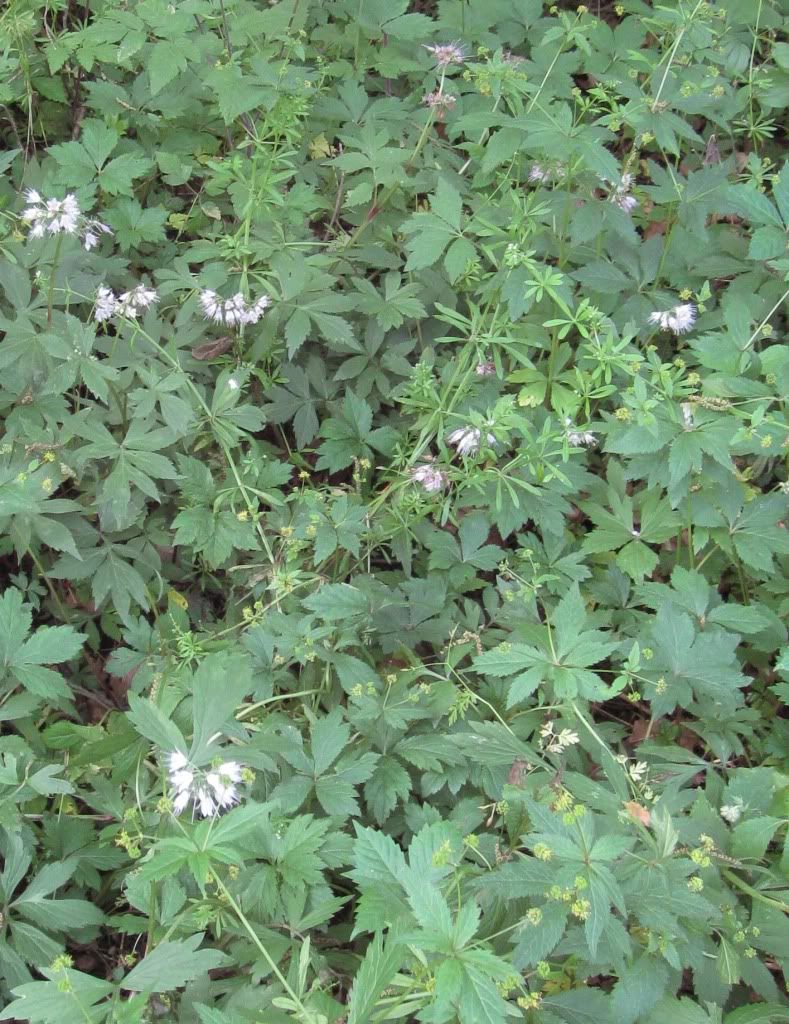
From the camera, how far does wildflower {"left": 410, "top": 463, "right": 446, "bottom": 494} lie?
2.85 metres

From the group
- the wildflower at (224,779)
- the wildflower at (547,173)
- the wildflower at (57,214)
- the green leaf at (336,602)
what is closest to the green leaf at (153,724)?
the wildflower at (224,779)

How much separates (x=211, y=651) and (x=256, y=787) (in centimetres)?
48

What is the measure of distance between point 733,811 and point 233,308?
2278 millimetres

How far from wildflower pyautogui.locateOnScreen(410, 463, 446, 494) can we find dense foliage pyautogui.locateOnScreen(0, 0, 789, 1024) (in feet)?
0.05

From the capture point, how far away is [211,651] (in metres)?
2.80

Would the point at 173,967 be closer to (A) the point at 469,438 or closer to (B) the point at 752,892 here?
(B) the point at 752,892

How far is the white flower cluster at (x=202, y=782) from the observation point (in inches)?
74.2

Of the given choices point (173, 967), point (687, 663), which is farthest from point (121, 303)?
point (687, 663)

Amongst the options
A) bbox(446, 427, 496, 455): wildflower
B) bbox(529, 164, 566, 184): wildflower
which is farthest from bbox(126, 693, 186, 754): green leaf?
bbox(529, 164, 566, 184): wildflower

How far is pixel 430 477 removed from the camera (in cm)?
286

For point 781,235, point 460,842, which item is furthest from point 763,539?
point 460,842

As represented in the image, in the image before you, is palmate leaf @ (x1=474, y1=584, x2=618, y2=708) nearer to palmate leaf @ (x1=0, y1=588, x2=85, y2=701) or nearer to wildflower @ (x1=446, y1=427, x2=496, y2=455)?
wildflower @ (x1=446, y1=427, x2=496, y2=455)

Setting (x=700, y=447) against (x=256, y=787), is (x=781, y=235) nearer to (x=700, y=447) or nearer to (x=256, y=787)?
(x=700, y=447)

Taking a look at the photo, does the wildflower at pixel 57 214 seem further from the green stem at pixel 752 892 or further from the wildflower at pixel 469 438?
the green stem at pixel 752 892
